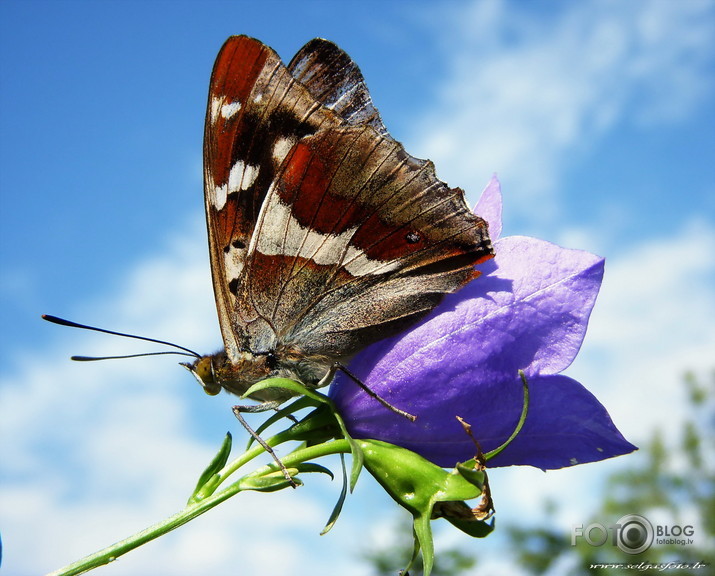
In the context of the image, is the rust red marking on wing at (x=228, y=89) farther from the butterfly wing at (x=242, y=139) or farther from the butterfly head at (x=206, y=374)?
the butterfly head at (x=206, y=374)

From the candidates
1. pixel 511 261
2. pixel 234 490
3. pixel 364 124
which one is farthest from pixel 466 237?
pixel 234 490

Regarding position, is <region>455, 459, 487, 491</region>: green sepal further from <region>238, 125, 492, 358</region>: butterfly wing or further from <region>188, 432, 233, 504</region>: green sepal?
<region>188, 432, 233, 504</region>: green sepal

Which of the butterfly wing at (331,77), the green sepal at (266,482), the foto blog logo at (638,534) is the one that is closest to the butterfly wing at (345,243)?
the butterfly wing at (331,77)

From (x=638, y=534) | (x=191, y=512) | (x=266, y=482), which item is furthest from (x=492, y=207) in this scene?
(x=638, y=534)

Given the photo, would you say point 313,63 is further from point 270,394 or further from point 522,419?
point 522,419

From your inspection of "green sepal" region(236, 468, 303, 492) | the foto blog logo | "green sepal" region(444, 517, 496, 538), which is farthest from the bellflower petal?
the foto blog logo

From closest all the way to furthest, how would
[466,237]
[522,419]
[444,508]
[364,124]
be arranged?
[522,419], [444,508], [466,237], [364,124]
